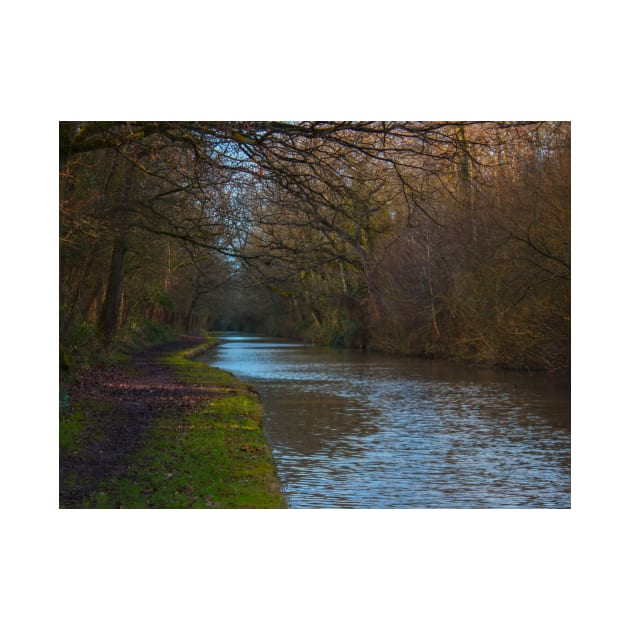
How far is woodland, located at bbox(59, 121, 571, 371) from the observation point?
10.4 metres

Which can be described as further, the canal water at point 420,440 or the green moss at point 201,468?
the canal water at point 420,440

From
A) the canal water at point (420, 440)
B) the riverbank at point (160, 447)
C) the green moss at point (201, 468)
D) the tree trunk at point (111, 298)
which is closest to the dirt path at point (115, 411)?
the riverbank at point (160, 447)

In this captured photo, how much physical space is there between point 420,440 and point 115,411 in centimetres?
475

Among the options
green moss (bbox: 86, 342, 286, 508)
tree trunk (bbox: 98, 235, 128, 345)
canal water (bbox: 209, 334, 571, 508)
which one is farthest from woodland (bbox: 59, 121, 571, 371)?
canal water (bbox: 209, 334, 571, 508)

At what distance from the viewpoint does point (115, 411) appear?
44.6 ft

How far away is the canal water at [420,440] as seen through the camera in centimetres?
960

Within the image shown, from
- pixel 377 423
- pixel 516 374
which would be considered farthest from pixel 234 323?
pixel 377 423

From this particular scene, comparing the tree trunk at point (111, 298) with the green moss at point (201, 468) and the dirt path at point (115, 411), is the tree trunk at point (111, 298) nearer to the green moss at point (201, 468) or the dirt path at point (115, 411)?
the dirt path at point (115, 411)

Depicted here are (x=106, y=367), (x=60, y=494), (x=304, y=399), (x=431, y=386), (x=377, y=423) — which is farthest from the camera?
(x=431, y=386)

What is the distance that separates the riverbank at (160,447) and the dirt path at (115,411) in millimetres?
12

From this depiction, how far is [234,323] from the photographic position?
9862 centimetres

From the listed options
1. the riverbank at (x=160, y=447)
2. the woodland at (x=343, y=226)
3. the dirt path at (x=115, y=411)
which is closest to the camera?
the riverbank at (x=160, y=447)
